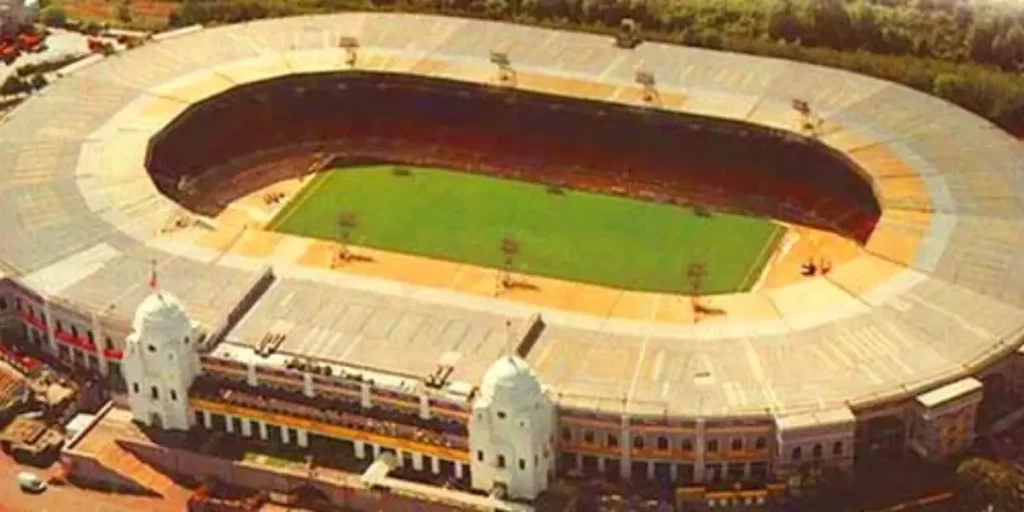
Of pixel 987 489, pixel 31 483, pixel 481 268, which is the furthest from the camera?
pixel 481 268

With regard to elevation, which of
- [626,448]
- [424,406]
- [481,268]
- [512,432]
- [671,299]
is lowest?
[626,448]

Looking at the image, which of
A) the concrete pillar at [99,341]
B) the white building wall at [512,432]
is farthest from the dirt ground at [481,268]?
the white building wall at [512,432]

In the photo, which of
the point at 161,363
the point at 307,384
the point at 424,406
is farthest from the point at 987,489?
the point at 161,363

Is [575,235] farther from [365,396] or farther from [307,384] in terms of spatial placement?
[307,384]

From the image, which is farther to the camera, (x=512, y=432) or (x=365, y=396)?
(x=365, y=396)

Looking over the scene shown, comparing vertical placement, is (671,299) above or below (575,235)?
above

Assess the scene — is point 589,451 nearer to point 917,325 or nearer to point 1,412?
point 917,325
